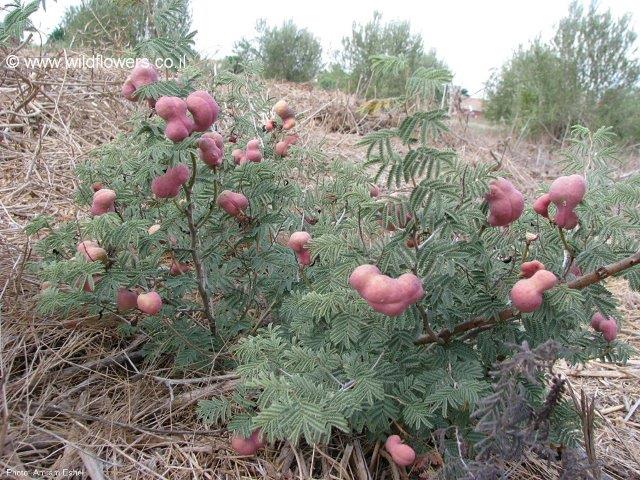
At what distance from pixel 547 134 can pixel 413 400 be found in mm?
8645

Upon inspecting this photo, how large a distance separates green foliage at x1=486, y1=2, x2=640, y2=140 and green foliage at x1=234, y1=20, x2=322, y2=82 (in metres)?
2.89

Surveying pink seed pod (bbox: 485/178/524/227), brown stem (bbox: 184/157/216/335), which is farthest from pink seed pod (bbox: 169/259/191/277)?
pink seed pod (bbox: 485/178/524/227)

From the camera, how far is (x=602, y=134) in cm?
127

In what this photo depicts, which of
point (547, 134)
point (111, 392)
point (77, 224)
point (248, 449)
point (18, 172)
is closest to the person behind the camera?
point (248, 449)

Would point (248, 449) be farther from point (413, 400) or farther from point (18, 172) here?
point (18, 172)

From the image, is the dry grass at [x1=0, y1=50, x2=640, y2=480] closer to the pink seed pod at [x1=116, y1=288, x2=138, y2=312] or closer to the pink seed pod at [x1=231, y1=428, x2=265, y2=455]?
the pink seed pod at [x1=231, y1=428, x2=265, y2=455]

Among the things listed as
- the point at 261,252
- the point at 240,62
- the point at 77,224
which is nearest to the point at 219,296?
the point at 261,252

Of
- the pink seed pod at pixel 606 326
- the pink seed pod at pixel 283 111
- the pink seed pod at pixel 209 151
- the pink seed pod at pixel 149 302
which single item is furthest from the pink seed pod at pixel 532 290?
the pink seed pod at pixel 283 111

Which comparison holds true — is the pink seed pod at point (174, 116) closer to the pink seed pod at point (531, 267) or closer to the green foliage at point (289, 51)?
the pink seed pod at point (531, 267)

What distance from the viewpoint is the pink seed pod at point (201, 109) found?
0.97m

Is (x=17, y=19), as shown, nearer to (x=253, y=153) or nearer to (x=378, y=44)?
(x=253, y=153)

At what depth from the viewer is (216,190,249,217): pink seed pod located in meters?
1.18

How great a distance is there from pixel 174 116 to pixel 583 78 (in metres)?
9.37

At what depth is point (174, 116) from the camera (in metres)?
0.93
